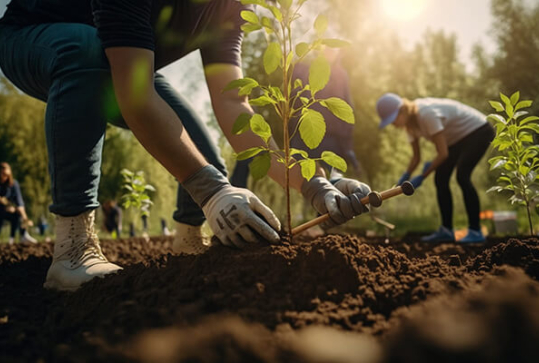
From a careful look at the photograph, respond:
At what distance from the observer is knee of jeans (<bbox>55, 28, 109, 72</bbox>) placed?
74.9 inches

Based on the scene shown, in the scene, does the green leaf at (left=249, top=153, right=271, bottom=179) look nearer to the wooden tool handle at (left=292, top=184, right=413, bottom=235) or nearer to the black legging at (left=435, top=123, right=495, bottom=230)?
the wooden tool handle at (left=292, top=184, right=413, bottom=235)

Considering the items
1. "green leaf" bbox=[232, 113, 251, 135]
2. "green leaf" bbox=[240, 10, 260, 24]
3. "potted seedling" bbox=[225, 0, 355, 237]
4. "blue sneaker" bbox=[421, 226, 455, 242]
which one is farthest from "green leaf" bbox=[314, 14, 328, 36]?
"blue sneaker" bbox=[421, 226, 455, 242]

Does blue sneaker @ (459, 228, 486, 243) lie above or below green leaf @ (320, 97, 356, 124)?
below

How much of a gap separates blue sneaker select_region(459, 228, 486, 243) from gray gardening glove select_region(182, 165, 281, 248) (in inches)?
165

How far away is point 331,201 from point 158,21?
1350mm

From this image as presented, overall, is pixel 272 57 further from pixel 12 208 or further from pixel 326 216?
pixel 12 208

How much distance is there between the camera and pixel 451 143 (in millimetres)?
5523

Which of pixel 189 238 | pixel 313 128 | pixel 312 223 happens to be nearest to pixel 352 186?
pixel 312 223

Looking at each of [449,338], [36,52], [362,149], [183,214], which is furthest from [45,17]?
[362,149]

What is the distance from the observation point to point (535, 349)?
2.09 feet

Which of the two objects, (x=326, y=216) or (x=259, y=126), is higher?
(x=259, y=126)

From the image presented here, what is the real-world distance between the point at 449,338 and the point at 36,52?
224cm

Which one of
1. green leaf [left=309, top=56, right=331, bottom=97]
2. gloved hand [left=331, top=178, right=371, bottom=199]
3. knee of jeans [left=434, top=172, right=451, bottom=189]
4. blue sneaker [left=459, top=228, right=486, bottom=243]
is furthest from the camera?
knee of jeans [left=434, top=172, right=451, bottom=189]

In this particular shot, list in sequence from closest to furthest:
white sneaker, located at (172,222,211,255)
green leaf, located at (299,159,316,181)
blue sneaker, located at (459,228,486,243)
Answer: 1. green leaf, located at (299,159,316,181)
2. white sneaker, located at (172,222,211,255)
3. blue sneaker, located at (459,228,486,243)
